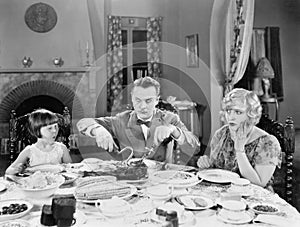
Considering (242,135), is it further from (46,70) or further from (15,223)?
(46,70)

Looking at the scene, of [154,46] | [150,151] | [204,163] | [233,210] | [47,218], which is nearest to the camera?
[47,218]

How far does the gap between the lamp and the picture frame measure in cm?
85

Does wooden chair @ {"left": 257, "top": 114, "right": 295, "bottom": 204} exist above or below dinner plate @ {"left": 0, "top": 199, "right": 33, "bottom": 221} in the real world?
above

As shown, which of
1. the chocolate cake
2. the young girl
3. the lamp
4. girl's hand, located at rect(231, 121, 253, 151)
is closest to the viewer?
the chocolate cake

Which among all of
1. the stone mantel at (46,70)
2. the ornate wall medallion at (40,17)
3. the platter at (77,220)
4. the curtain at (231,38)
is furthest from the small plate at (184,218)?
the ornate wall medallion at (40,17)

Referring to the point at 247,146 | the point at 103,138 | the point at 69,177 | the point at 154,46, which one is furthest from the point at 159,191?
the point at 154,46

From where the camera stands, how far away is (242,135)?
1.86 metres

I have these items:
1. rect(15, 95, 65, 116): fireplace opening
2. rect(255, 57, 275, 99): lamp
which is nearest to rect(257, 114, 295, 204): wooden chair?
rect(255, 57, 275, 99): lamp

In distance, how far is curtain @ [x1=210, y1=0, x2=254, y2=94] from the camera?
4.00 m

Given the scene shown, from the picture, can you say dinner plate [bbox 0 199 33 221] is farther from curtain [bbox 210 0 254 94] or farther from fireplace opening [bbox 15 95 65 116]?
fireplace opening [bbox 15 95 65 116]

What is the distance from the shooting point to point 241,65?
4.14m

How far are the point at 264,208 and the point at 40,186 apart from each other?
84 cm

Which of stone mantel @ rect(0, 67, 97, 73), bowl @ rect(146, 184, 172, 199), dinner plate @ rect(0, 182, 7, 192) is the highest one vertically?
stone mantel @ rect(0, 67, 97, 73)

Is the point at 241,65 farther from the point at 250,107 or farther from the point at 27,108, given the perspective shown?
the point at 27,108
